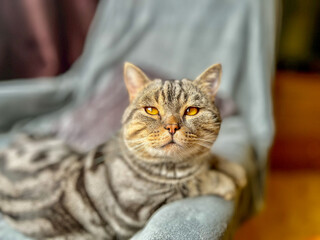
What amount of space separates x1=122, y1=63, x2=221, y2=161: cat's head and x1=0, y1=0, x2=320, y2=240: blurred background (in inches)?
36.1

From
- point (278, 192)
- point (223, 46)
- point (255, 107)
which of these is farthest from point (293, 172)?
point (223, 46)

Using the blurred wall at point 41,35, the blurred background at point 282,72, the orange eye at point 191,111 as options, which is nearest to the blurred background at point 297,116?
the blurred background at point 282,72

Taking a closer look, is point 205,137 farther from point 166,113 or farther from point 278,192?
point 278,192

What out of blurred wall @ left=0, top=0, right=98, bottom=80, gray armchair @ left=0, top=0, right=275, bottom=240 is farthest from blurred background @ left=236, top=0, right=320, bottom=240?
blurred wall @ left=0, top=0, right=98, bottom=80

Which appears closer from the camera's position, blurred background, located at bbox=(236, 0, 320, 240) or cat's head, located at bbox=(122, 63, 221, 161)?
cat's head, located at bbox=(122, 63, 221, 161)

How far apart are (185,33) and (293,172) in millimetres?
1087

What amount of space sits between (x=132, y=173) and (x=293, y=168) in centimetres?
140

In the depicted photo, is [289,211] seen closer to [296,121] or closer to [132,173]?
[296,121]

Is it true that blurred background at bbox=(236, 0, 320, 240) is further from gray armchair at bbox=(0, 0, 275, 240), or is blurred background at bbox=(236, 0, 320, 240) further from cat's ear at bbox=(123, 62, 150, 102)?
cat's ear at bbox=(123, 62, 150, 102)

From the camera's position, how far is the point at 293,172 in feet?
5.73

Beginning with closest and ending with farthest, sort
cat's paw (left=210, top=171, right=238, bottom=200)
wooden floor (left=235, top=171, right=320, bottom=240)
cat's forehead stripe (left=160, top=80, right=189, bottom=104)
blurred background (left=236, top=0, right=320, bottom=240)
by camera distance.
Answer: cat's forehead stripe (left=160, top=80, right=189, bottom=104), cat's paw (left=210, top=171, right=238, bottom=200), wooden floor (left=235, top=171, right=320, bottom=240), blurred background (left=236, top=0, right=320, bottom=240)

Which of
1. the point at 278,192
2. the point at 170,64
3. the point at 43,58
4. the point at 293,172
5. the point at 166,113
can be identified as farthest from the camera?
the point at 293,172

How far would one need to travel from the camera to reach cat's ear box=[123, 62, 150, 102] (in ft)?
1.77

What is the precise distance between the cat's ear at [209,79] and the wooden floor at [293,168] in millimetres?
1017
